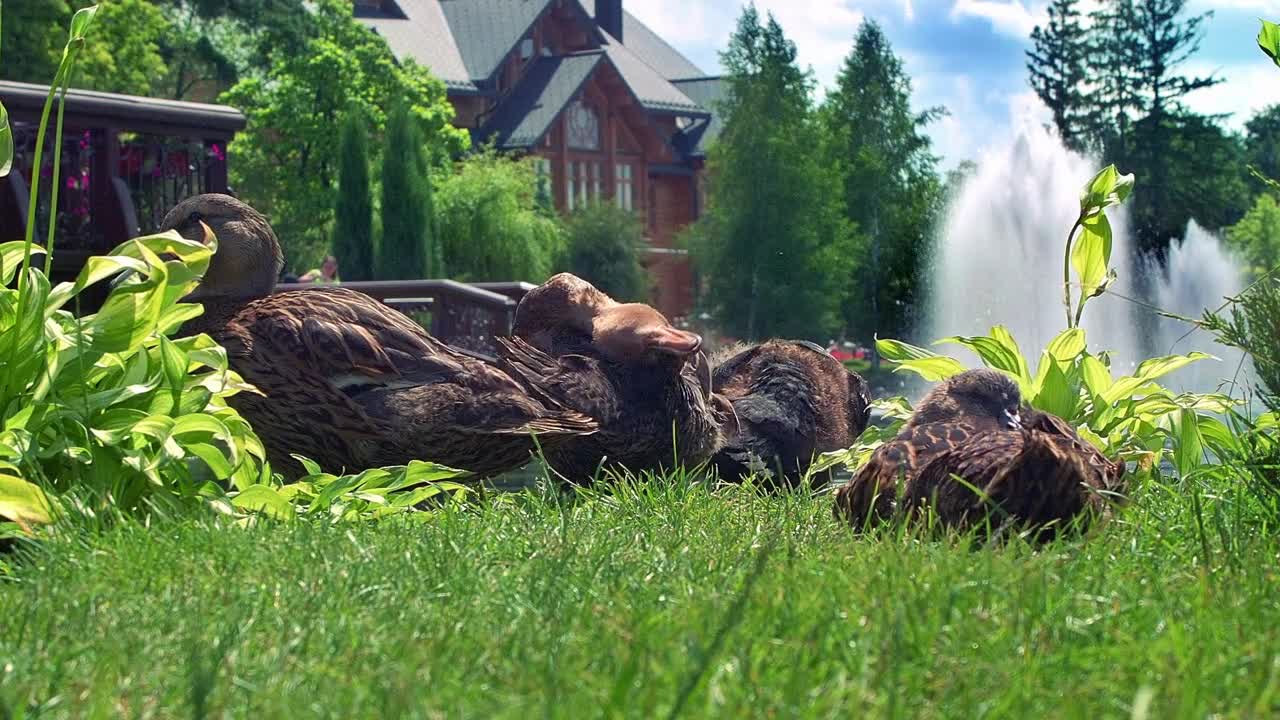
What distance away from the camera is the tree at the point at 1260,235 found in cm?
5566

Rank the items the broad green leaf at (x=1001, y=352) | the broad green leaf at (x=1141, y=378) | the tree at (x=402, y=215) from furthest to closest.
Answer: the tree at (x=402, y=215)
the broad green leaf at (x=1001, y=352)
the broad green leaf at (x=1141, y=378)

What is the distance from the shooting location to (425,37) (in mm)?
60812

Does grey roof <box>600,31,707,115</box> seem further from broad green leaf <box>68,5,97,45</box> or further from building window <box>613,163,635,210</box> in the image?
broad green leaf <box>68,5,97,45</box>

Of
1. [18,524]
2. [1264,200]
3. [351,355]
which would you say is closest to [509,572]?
[18,524]

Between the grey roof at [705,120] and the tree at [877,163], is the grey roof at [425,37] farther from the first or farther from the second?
the tree at [877,163]

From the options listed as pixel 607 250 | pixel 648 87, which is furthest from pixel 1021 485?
pixel 648 87

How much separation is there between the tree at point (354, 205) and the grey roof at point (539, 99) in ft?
48.4

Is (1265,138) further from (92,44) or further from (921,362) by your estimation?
(921,362)

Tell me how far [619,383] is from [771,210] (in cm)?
4604

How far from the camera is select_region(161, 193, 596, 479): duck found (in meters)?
4.79

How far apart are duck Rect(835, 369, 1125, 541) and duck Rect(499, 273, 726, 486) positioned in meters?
1.07

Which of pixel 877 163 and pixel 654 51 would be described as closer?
pixel 877 163

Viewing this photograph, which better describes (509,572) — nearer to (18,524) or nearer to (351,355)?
(18,524)

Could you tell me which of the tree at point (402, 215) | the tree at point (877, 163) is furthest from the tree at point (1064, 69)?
the tree at point (402, 215)
